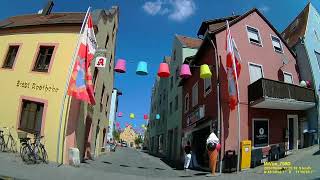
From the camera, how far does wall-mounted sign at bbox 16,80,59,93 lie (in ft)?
52.3

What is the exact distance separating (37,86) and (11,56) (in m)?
3.42

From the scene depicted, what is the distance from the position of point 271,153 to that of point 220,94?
155 inches

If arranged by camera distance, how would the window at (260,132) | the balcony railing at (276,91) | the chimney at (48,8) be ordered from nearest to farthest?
the balcony railing at (276,91) < the window at (260,132) < the chimney at (48,8)

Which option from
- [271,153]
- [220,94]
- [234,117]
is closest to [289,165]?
[271,153]

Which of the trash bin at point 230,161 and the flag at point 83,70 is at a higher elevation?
the flag at point 83,70

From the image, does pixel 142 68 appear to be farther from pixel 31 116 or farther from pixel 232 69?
pixel 31 116

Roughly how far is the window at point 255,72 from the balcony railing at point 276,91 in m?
0.99

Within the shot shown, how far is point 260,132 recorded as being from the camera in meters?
17.9

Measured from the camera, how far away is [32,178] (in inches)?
370

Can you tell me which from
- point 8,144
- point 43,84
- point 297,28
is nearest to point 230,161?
point 43,84

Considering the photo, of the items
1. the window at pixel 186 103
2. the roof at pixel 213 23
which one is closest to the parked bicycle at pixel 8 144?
the window at pixel 186 103

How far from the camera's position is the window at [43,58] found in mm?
17031

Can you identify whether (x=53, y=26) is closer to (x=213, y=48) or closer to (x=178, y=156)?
(x=213, y=48)

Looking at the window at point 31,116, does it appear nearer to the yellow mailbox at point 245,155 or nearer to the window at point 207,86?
the window at point 207,86
